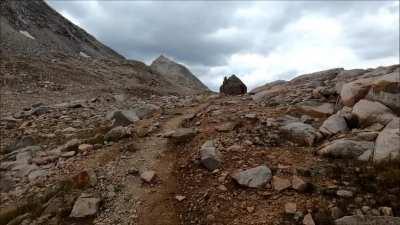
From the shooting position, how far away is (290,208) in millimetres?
10133

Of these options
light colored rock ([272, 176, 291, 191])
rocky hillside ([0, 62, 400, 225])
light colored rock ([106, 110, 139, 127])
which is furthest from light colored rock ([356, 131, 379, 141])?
light colored rock ([106, 110, 139, 127])

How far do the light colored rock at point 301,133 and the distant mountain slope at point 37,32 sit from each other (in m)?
31.7

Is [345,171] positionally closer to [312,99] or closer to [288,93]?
[312,99]

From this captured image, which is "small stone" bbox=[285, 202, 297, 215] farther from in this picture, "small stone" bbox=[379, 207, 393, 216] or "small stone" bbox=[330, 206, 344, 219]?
"small stone" bbox=[379, 207, 393, 216]

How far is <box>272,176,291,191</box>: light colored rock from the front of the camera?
432 inches

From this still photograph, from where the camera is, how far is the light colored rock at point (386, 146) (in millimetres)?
11703

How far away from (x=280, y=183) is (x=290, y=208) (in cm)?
105

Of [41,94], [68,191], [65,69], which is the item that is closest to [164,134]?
[68,191]

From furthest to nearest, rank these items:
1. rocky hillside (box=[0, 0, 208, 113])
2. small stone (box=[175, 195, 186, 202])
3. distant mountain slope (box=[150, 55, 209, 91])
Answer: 1. distant mountain slope (box=[150, 55, 209, 91])
2. rocky hillside (box=[0, 0, 208, 113])
3. small stone (box=[175, 195, 186, 202])

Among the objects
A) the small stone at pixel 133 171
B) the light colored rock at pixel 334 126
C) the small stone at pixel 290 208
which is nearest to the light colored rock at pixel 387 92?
the light colored rock at pixel 334 126

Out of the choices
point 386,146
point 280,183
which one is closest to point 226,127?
point 280,183

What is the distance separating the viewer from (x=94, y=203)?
1159 cm

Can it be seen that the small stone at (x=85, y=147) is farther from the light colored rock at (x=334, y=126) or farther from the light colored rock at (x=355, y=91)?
the light colored rock at (x=355, y=91)

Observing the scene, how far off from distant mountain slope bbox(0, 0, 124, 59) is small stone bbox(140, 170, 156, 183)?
3075 centimetres
